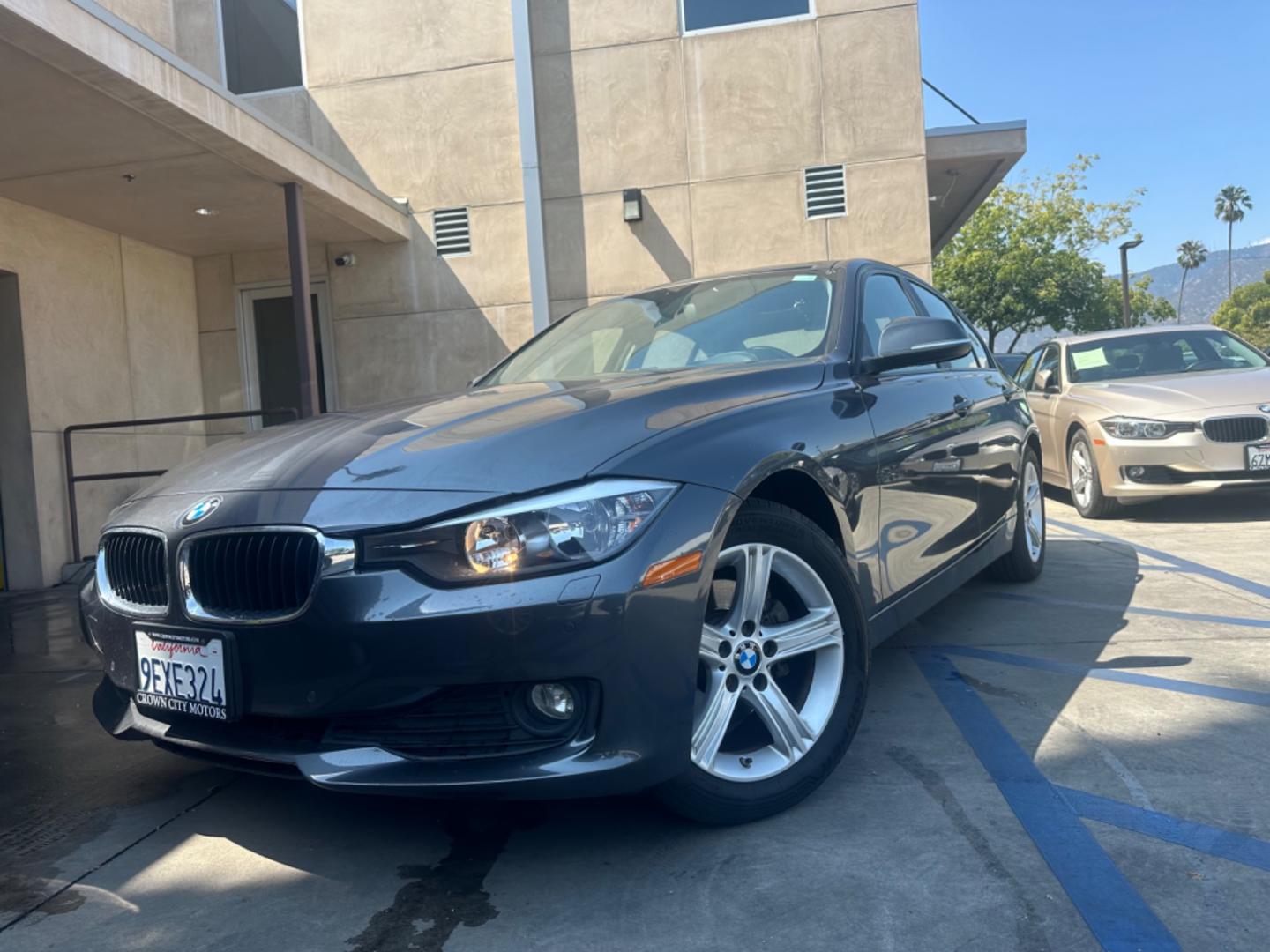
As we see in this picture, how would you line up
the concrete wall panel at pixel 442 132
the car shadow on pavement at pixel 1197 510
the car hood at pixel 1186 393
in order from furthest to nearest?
the concrete wall panel at pixel 442 132 < the car shadow on pavement at pixel 1197 510 < the car hood at pixel 1186 393

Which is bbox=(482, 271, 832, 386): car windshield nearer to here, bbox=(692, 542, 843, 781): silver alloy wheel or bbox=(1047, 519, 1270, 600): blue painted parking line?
bbox=(692, 542, 843, 781): silver alloy wheel

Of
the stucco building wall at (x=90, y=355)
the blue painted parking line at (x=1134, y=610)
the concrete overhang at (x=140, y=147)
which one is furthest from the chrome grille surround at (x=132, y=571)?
the stucco building wall at (x=90, y=355)

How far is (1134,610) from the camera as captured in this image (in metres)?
4.84

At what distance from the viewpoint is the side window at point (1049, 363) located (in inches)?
352

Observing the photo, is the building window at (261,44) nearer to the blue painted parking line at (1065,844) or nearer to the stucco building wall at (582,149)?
the stucco building wall at (582,149)

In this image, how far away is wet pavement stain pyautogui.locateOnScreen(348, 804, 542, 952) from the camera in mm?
2127

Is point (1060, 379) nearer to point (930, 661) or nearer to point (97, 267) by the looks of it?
point (930, 661)

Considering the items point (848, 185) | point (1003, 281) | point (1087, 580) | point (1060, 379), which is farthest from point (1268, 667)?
point (1003, 281)

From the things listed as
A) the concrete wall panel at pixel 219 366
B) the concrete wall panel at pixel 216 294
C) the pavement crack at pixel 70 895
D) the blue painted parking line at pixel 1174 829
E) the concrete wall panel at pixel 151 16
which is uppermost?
the concrete wall panel at pixel 151 16

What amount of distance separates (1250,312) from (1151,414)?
259 ft

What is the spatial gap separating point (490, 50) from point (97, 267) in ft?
14.1

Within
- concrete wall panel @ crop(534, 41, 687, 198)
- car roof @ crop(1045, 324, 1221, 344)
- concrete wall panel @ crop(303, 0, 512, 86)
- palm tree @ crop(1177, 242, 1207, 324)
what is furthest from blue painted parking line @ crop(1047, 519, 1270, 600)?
palm tree @ crop(1177, 242, 1207, 324)

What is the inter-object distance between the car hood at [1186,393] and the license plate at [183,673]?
6.99 meters

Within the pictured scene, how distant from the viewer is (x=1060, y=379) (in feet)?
28.8
